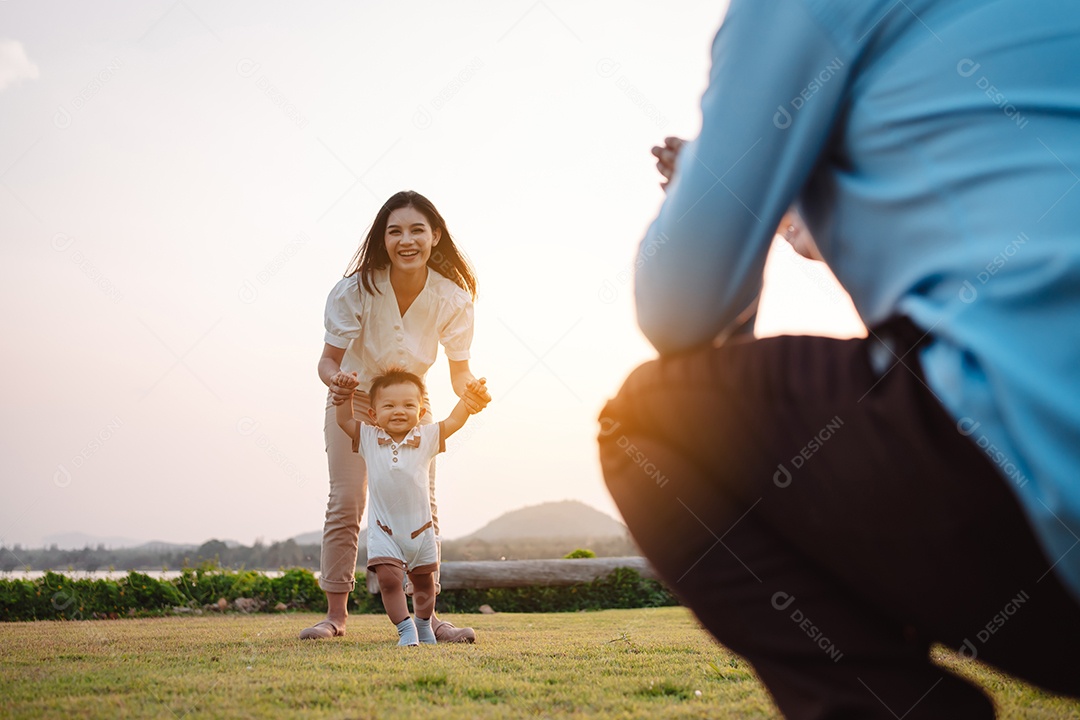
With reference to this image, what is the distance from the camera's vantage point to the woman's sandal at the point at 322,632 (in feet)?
12.7

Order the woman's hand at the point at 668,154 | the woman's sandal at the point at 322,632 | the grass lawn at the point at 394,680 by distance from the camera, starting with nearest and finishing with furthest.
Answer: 1. the woman's hand at the point at 668,154
2. the grass lawn at the point at 394,680
3. the woman's sandal at the point at 322,632

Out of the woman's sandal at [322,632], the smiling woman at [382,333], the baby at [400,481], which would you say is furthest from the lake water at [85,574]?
the baby at [400,481]

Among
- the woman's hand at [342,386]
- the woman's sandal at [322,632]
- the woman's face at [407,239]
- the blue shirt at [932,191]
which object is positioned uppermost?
the woman's face at [407,239]

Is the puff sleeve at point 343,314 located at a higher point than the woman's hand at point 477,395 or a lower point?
higher

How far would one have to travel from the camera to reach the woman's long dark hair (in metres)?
4.44

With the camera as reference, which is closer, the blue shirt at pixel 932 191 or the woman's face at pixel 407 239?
the blue shirt at pixel 932 191

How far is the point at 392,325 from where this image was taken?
4410 mm

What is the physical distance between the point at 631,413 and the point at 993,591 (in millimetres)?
538

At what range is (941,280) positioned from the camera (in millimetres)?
942

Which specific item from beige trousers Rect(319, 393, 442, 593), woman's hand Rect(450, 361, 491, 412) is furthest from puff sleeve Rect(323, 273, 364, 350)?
woman's hand Rect(450, 361, 491, 412)

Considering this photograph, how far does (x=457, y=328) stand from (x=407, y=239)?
1.87 ft

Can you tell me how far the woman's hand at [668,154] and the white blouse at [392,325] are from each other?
3189mm

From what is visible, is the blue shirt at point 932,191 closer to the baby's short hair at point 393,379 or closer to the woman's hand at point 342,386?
the woman's hand at point 342,386

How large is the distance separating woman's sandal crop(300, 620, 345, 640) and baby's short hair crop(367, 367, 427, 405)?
1178 mm
